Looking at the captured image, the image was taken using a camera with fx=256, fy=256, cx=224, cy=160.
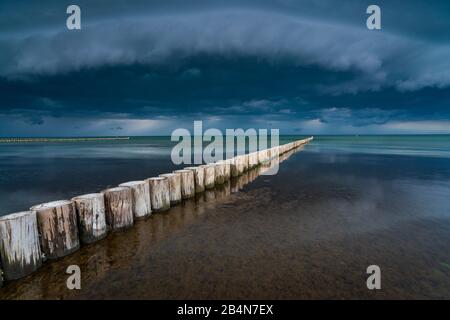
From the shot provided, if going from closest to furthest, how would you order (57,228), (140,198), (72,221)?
(57,228), (72,221), (140,198)

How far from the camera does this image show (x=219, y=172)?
9836 millimetres

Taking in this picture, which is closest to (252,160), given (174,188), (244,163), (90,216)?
(244,163)

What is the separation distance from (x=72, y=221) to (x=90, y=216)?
1.17ft

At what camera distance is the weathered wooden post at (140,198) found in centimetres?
561

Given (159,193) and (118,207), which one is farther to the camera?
(159,193)

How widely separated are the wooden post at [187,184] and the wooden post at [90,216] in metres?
2.96

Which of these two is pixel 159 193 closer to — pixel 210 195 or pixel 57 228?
pixel 210 195

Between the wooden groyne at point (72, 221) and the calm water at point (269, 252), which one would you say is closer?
the calm water at point (269, 252)

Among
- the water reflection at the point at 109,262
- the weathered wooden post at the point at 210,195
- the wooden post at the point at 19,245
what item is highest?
the wooden post at the point at 19,245

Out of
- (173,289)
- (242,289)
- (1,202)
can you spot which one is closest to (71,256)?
(173,289)

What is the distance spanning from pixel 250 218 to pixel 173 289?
3030 mm

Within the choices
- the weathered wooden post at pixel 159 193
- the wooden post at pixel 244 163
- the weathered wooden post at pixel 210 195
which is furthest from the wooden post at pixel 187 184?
the wooden post at pixel 244 163

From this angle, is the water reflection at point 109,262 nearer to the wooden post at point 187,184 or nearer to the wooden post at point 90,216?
the wooden post at point 90,216

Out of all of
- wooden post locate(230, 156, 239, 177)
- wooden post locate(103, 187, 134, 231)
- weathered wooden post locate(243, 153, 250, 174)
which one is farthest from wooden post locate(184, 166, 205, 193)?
weathered wooden post locate(243, 153, 250, 174)
